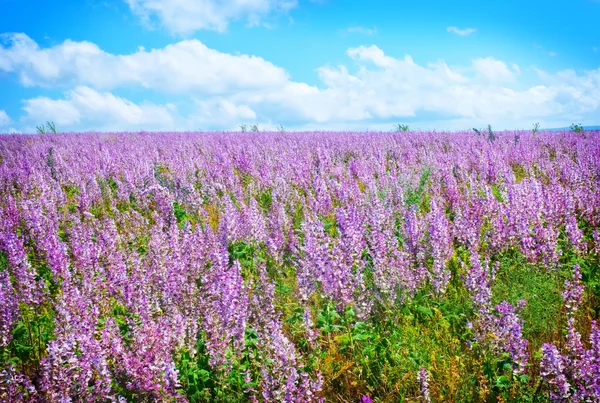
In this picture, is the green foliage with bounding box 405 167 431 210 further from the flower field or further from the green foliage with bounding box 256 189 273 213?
the green foliage with bounding box 256 189 273 213

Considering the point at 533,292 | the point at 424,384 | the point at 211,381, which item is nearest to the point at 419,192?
the point at 533,292

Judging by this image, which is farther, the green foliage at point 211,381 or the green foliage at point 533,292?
the green foliage at point 533,292

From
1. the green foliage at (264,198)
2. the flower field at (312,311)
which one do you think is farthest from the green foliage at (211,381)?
the green foliage at (264,198)

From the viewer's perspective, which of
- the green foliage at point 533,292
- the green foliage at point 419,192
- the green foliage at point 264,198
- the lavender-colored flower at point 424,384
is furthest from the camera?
the green foliage at point 264,198

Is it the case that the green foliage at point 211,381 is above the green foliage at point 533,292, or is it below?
below

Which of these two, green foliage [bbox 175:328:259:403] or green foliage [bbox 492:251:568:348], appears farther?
green foliage [bbox 492:251:568:348]

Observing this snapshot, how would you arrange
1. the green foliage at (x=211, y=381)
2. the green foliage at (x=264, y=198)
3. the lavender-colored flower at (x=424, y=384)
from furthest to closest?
the green foliage at (x=264, y=198)
the green foliage at (x=211, y=381)
the lavender-colored flower at (x=424, y=384)

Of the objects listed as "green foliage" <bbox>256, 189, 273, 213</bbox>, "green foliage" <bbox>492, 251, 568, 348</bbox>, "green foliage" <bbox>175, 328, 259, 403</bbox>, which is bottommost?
"green foliage" <bbox>175, 328, 259, 403</bbox>

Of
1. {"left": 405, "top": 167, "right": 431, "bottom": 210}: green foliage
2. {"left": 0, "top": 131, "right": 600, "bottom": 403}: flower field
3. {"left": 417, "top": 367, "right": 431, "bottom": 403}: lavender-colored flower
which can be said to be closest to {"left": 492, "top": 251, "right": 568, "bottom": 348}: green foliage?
{"left": 0, "top": 131, "right": 600, "bottom": 403}: flower field

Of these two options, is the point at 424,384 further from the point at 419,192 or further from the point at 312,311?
the point at 419,192

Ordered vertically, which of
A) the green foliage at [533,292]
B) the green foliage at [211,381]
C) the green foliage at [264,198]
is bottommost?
the green foliage at [211,381]

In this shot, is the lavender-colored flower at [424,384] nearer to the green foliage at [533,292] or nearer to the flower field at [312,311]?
the flower field at [312,311]

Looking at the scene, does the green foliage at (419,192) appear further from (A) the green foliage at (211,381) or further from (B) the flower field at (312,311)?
(A) the green foliage at (211,381)

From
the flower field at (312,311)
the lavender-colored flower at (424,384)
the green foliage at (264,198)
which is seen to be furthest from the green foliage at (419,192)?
the lavender-colored flower at (424,384)
